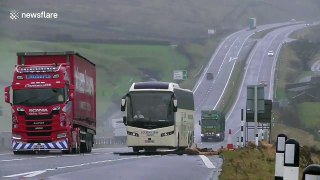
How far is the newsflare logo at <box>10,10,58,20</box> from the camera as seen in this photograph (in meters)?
103

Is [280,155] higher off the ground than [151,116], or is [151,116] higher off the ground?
[280,155]

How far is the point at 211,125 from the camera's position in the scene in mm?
86125

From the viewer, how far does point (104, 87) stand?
101 meters

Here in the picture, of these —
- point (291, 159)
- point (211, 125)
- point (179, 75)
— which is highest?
point (179, 75)

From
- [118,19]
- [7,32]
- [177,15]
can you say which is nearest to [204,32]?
[177,15]

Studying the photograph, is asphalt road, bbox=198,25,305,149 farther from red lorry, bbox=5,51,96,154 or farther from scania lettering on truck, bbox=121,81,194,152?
red lorry, bbox=5,51,96,154

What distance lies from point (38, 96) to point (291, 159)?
26362 mm

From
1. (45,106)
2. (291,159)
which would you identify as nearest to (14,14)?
(45,106)

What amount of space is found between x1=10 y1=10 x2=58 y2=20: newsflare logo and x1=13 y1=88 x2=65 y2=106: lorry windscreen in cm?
6676

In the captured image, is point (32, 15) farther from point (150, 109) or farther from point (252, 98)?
point (252, 98)

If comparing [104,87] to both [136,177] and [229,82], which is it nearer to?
[229,82]

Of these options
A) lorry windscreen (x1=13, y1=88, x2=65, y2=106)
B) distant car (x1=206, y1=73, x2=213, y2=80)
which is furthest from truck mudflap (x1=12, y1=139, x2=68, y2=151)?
distant car (x1=206, y1=73, x2=213, y2=80)

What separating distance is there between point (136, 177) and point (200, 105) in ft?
333

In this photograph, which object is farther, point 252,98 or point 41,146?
point 252,98
